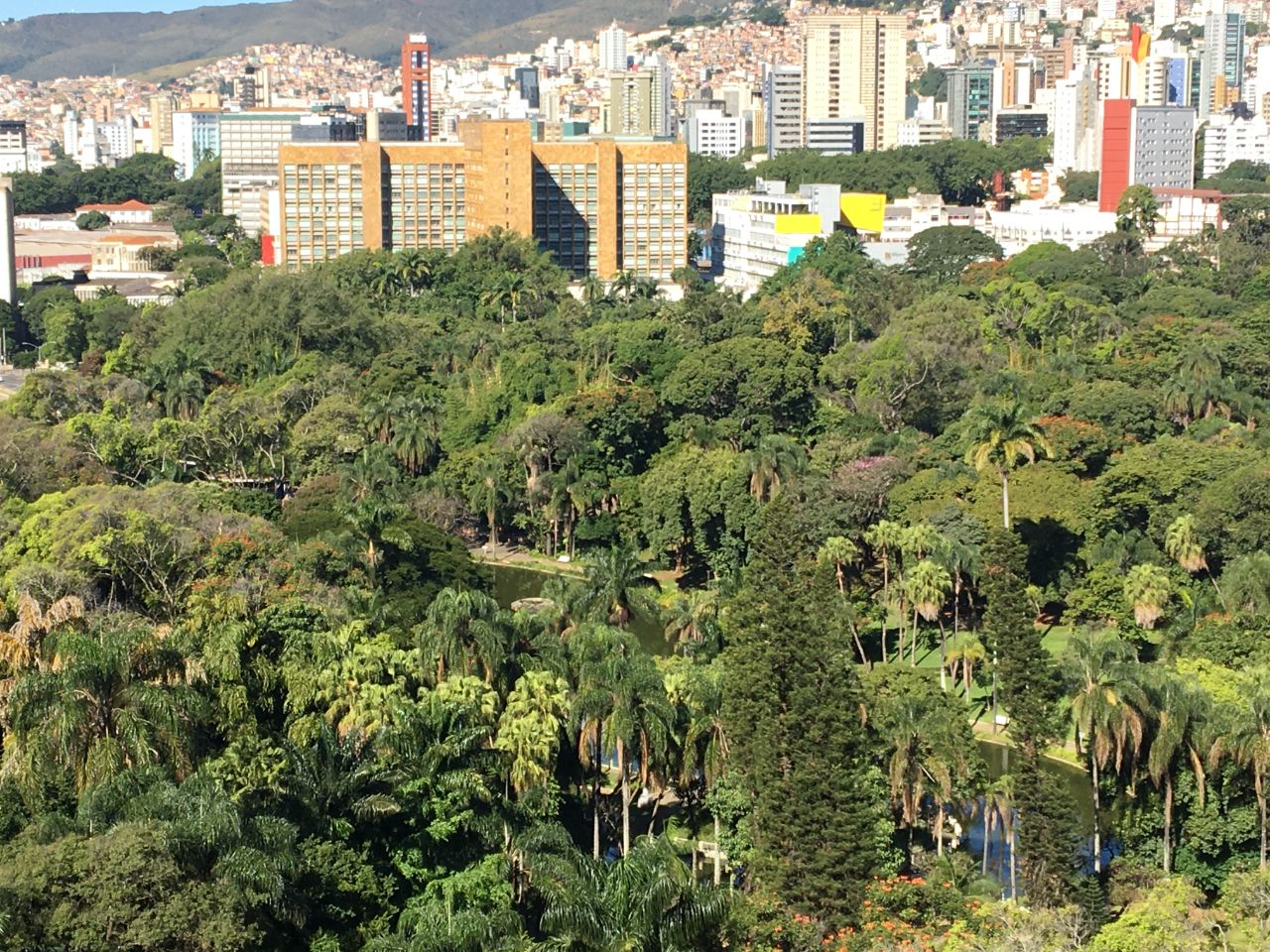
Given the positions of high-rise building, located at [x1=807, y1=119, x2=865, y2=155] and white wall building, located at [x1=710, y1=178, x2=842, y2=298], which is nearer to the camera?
white wall building, located at [x1=710, y1=178, x2=842, y2=298]

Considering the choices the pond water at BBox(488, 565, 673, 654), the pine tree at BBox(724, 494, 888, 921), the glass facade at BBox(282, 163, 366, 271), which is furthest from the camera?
the glass facade at BBox(282, 163, 366, 271)

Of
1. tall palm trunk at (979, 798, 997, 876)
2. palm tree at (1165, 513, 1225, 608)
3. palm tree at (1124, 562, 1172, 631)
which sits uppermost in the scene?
palm tree at (1165, 513, 1225, 608)

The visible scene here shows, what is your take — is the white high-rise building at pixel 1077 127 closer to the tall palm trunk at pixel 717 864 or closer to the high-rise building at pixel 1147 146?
the high-rise building at pixel 1147 146

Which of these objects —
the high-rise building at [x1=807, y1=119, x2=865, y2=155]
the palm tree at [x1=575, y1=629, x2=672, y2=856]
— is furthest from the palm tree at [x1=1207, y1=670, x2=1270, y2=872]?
the high-rise building at [x1=807, y1=119, x2=865, y2=155]

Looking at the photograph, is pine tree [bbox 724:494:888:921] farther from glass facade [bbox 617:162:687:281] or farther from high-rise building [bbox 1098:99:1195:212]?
high-rise building [bbox 1098:99:1195:212]

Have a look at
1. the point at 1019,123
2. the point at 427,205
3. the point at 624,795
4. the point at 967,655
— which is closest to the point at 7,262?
the point at 427,205

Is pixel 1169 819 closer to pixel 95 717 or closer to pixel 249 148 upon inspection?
pixel 95 717

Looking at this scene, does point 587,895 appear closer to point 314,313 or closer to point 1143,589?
point 1143,589

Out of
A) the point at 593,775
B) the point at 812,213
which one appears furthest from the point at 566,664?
the point at 812,213
